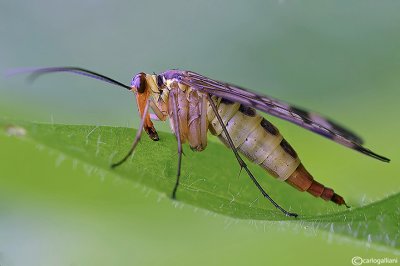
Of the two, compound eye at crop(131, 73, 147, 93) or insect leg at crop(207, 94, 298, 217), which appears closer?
insect leg at crop(207, 94, 298, 217)

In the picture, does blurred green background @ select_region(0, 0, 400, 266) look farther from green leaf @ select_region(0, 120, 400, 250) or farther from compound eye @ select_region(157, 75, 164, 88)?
Result: compound eye @ select_region(157, 75, 164, 88)

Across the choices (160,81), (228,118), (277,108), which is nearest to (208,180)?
(277,108)

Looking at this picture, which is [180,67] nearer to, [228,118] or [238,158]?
[228,118]

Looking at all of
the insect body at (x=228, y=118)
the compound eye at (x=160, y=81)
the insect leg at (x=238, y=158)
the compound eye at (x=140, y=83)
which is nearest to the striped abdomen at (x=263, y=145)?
the insect body at (x=228, y=118)

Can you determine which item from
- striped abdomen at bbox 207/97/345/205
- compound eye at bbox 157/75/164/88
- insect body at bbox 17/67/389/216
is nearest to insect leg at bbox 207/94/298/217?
insect body at bbox 17/67/389/216

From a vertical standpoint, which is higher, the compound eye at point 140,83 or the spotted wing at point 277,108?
the spotted wing at point 277,108

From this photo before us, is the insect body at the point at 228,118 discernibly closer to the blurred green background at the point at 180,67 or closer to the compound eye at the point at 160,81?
the compound eye at the point at 160,81

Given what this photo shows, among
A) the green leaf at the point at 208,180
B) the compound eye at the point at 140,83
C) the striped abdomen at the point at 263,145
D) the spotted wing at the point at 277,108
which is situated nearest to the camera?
the green leaf at the point at 208,180
